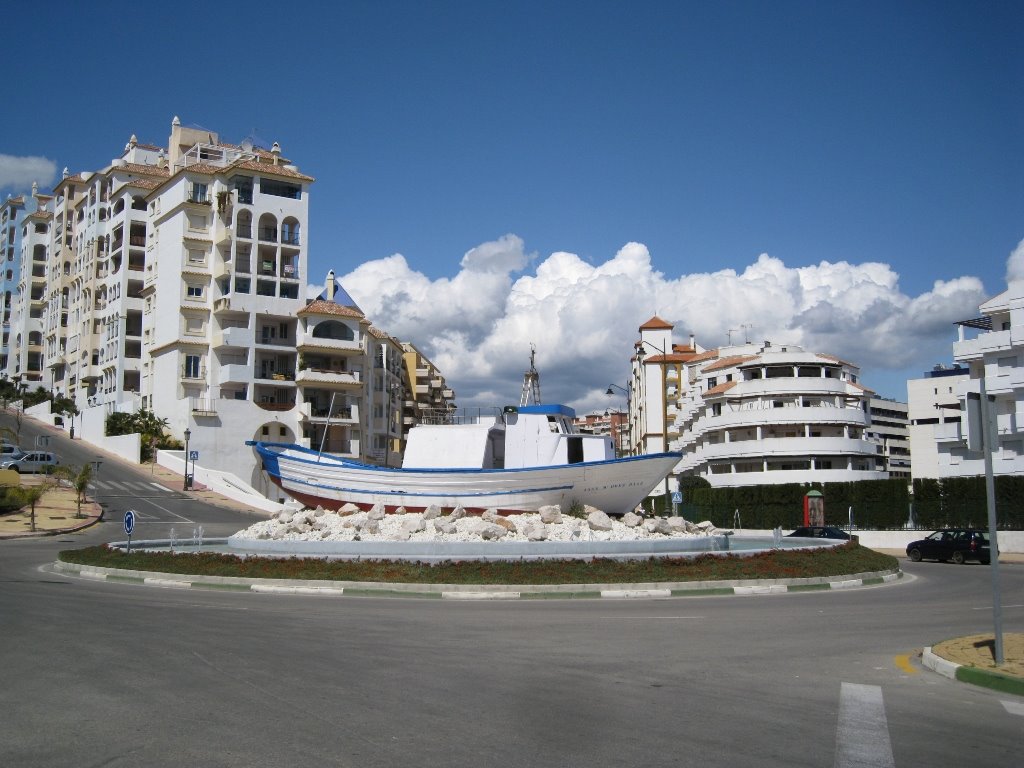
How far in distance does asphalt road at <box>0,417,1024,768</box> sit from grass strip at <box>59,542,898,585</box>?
4.61 metres

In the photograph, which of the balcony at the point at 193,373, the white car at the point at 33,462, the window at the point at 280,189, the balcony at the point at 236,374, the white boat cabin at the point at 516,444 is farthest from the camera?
the window at the point at 280,189

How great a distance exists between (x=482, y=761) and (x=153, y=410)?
7559 centimetres

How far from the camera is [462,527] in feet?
96.4

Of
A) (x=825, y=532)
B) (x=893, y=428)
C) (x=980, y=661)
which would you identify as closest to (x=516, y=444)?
(x=825, y=532)

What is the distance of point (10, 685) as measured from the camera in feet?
32.2

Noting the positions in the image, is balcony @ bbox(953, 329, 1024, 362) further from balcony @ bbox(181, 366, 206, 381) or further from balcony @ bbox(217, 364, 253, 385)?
balcony @ bbox(181, 366, 206, 381)

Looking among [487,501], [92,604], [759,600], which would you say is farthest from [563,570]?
[92,604]

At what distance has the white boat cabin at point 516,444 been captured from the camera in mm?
33656

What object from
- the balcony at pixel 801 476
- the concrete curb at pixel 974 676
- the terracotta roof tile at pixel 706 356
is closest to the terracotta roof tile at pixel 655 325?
the terracotta roof tile at pixel 706 356

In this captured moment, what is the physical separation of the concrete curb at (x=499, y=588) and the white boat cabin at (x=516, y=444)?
10.6 metres

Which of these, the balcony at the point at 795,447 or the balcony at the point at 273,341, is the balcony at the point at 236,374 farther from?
the balcony at the point at 795,447

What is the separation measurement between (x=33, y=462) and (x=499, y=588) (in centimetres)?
5095

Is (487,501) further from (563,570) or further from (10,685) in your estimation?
(10,685)

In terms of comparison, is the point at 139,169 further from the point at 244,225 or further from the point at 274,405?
the point at 274,405
